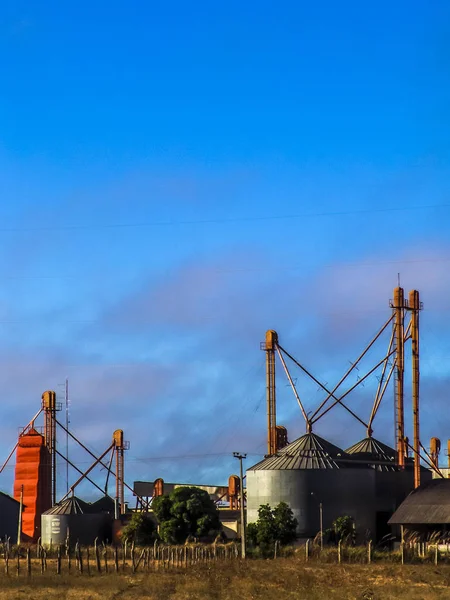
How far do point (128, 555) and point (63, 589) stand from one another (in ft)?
96.1

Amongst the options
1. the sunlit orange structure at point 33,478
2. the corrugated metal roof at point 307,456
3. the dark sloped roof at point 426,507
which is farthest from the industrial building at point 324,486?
the sunlit orange structure at point 33,478

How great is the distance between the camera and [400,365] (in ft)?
359

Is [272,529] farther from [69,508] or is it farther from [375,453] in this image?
[69,508]

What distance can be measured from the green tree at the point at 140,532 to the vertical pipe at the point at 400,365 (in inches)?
1064

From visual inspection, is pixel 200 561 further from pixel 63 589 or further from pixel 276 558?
pixel 63 589

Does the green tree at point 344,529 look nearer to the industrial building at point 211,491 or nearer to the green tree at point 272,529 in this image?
the green tree at point 272,529

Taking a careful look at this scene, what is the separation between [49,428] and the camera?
133750mm

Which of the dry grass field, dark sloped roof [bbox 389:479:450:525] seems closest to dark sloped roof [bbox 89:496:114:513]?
dark sloped roof [bbox 389:479:450:525]

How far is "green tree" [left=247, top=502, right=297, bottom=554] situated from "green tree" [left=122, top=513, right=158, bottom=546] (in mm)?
14548

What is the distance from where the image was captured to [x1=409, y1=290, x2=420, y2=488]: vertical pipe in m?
105

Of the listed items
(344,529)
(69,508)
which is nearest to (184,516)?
(344,529)

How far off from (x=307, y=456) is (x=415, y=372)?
1444 cm

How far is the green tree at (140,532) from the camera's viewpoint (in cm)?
10331

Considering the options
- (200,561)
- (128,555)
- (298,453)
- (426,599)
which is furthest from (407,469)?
(426,599)
